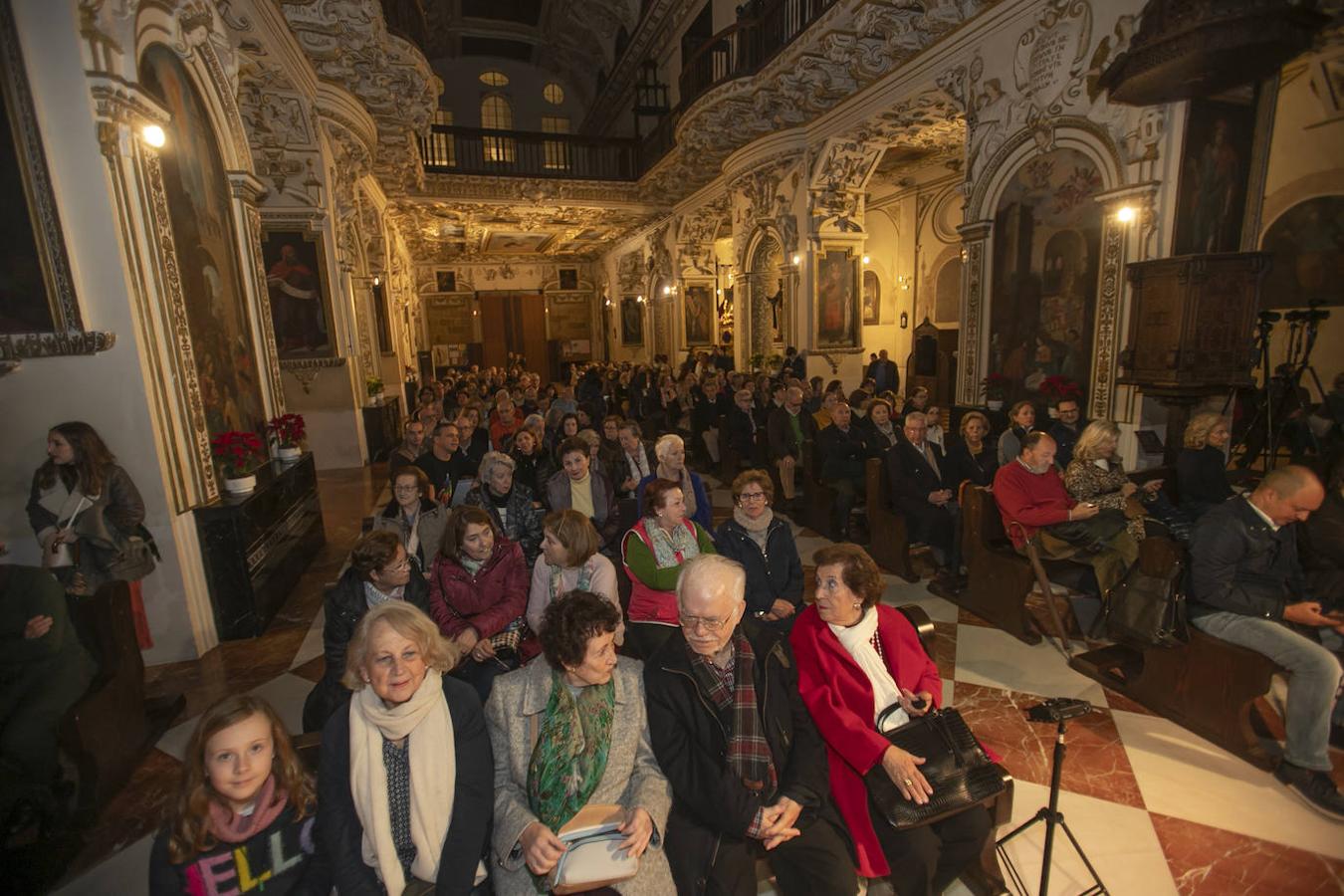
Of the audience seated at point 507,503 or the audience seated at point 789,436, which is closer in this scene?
the audience seated at point 507,503

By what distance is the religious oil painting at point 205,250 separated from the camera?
4.33 m

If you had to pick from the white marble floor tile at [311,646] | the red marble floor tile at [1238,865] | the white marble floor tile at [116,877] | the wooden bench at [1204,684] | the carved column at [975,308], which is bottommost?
the red marble floor tile at [1238,865]

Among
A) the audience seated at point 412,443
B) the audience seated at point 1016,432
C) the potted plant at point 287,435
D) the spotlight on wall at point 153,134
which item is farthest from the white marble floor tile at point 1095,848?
the potted plant at point 287,435

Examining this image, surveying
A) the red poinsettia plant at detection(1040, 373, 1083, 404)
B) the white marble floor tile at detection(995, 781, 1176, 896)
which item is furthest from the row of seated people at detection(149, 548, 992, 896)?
the red poinsettia plant at detection(1040, 373, 1083, 404)

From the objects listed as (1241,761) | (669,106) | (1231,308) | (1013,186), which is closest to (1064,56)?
(1013,186)

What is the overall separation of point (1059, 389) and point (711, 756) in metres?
6.42

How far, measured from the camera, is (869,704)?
224 centimetres

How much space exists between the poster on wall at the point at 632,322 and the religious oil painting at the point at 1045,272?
48.1ft

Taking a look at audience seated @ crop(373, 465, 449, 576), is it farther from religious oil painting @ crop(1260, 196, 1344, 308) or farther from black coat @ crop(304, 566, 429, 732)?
religious oil painting @ crop(1260, 196, 1344, 308)

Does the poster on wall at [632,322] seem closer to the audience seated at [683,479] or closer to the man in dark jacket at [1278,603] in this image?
the audience seated at [683,479]

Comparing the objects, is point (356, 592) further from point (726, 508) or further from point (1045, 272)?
point (1045, 272)

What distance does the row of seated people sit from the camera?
173 centimetres

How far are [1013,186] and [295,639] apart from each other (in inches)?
341

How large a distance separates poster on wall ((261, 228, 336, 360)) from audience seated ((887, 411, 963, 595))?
8036mm
